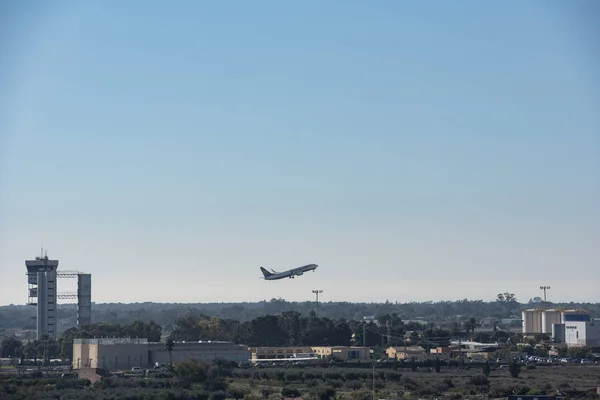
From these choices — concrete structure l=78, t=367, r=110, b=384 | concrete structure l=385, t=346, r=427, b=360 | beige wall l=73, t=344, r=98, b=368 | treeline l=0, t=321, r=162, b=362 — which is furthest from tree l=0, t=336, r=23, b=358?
concrete structure l=385, t=346, r=427, b=360

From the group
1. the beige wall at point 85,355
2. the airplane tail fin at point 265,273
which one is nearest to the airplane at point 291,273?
the airplane tail fin at point 265,273

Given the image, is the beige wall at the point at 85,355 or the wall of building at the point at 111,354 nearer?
the wall of building at the point at 111,354

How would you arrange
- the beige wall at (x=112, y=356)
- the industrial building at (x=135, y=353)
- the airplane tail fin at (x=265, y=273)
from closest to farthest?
the beige wall at (x=112, y=356) → the industrial building at (x=135, y=353) → the airplane tail fin at (x=265, y=273)

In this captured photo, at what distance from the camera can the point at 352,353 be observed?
16150 centimetres

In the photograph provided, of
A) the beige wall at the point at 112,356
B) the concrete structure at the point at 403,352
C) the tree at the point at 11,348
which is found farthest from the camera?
the tree at the point at 11,348

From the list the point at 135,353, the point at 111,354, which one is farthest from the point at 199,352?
the point at 111,354

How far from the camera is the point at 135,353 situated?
143125 millimetres

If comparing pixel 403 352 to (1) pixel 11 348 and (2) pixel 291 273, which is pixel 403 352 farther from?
(1) pixel 11 348

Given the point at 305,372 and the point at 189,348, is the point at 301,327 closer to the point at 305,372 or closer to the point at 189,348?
the point at 189,348

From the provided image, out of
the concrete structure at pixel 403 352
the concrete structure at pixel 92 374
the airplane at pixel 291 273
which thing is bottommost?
the concrete structure at pixel 92 374

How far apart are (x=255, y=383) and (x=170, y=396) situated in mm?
23734

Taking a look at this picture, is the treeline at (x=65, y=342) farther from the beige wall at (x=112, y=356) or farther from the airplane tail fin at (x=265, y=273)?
the airplane tail fin at (x=265, y=273)

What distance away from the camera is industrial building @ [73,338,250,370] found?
461 ft

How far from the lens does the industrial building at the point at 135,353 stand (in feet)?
461
